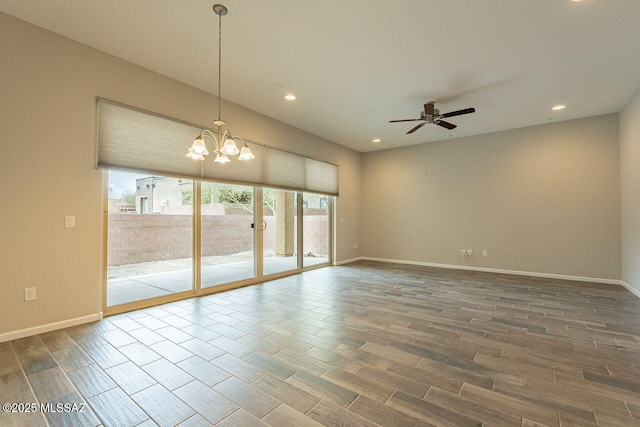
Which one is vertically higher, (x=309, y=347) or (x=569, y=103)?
(x=569, y=103)

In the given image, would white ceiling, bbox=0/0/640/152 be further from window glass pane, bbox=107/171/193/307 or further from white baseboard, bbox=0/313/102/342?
white baseboard, bbox=0/313/102/342

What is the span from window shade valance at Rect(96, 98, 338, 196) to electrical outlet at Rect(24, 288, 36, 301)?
4.64 ft

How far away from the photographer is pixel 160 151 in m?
3.82

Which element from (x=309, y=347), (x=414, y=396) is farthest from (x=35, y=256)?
(x=414, y=396)

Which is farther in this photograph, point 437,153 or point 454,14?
point 437,153

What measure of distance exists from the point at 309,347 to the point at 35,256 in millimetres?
2909

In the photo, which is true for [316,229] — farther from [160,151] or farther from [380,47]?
[380,47]

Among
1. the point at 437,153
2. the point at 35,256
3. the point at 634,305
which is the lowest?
the point at 634,305

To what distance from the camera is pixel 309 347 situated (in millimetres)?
2637

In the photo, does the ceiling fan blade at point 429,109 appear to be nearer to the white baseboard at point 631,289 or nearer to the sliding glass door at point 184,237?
the sliding glass door at point 184,237

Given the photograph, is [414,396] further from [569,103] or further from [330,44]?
[569,103]

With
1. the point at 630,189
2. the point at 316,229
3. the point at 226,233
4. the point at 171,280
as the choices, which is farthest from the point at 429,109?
the point at 171,280

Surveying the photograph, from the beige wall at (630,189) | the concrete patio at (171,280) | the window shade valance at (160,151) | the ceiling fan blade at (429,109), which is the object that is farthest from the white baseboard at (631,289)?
the window shade valance at (160,151)

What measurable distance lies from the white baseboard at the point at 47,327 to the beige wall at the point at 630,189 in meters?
7.38
